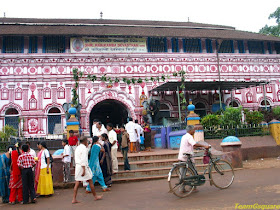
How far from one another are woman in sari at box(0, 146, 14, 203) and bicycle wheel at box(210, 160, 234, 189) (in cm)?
486

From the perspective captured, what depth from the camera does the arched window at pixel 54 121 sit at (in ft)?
62.1

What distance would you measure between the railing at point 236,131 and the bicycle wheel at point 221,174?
5866 millimetres

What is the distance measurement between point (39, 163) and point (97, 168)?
145 cm

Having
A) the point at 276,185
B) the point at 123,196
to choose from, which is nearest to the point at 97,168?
the point at 123,196

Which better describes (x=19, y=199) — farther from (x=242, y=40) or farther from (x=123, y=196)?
(x=242, y=40)

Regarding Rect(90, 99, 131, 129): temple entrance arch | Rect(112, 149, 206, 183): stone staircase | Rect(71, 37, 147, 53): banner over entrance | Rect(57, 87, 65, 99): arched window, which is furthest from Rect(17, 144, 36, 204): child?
Rect(90, 99, 131, 129): temple entrance arch

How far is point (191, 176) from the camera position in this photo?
6.58 m

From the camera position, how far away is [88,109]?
19.7 m

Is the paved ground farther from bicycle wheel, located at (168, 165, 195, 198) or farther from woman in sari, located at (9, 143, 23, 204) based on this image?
woman in sari, located at (9, 143, 23, 204)

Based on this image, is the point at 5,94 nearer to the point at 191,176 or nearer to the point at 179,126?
the point at 179,126

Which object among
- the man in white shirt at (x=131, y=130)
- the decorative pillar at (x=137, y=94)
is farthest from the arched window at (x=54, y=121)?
the man in white shirt at (x=131, y=130)

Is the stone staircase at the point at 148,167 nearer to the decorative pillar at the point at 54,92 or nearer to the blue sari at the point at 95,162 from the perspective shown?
the blue sari at the point at 95,162

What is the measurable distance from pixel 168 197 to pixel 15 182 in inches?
141

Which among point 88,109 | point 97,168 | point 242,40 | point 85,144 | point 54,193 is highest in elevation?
point 242,40
